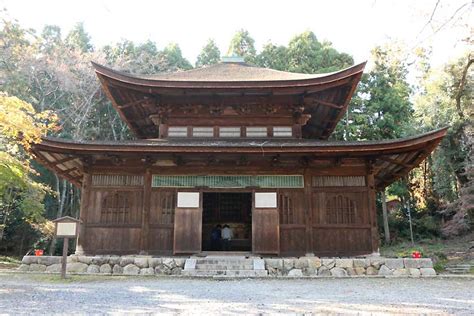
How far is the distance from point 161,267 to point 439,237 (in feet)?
67.5

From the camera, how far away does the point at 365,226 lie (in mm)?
11719

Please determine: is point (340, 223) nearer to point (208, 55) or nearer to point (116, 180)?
point (116, 180)

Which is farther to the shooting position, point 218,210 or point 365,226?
point 218,210

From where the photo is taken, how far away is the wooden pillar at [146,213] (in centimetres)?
1161

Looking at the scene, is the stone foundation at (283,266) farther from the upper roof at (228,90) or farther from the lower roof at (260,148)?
the upper roof at (228,90)

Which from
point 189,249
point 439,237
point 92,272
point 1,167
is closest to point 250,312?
point 189,249

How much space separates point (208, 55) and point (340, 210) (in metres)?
27.7

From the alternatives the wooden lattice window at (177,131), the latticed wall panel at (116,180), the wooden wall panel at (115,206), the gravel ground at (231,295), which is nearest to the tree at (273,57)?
the wooden lattice window at (177,131)

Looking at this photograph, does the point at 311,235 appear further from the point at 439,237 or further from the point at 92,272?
the point at 439,237

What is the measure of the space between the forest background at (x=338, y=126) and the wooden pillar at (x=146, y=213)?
27.8 ft

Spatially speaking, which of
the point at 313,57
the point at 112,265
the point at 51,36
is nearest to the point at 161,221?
the point at 112,265

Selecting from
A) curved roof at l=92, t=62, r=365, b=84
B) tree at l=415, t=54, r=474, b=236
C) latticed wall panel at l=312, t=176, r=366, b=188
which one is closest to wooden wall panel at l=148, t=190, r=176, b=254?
curved roof at l=92, t=62, r=365, b=84

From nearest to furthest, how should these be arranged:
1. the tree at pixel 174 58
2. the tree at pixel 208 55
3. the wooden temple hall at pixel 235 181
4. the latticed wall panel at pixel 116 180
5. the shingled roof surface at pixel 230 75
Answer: the wooden temple hall at pixel 235 181, the latticed wall panel at pixel 116 180, the shingled roof surface at pixel 230 75, the tree at pixel 174 58, the tree at pixel 208 55

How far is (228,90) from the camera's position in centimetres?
1276
